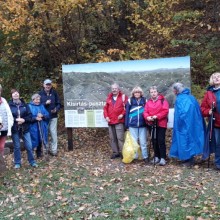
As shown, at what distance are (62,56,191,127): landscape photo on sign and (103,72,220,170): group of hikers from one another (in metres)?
0.50

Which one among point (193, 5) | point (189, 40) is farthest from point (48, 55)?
point (193, 5)

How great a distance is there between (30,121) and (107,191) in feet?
9.36

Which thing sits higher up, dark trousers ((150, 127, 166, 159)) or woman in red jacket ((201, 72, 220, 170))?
woman in red jacket ((201, 72, 220, 170))

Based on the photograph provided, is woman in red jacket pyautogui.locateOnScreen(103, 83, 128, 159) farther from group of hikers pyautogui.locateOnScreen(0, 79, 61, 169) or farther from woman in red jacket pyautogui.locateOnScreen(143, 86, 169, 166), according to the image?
group of hikers pyautogui.locateOnScreen(0, 79, 61, 169)

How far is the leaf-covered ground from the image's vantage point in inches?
224

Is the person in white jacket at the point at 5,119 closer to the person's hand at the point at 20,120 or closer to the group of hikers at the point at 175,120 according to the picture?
Result: the person's hand at the point at 20,120

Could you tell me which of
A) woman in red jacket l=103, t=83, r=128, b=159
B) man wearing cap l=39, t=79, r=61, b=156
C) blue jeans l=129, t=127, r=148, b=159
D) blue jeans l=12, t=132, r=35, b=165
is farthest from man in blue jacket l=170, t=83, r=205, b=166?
blue jeans l=12, t=132, r=35, b=165

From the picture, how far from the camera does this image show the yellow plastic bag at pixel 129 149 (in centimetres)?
875

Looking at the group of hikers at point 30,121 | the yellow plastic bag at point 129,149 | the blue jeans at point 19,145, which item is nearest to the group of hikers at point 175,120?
the yellow plastic bag at point 129,149

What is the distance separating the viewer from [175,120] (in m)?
Answer: 8.27

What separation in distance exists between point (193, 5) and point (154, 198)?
433 inches

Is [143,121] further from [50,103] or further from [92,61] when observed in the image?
[92,61]

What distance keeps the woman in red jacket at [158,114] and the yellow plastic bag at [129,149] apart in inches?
20.0

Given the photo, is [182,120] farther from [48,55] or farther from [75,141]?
[48,55]
